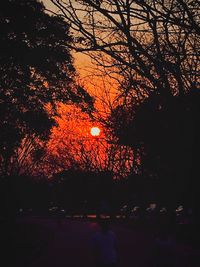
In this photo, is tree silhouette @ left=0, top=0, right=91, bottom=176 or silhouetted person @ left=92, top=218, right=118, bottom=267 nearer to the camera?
silhouetted person @ left=92, top=218, right=118, bottom=267

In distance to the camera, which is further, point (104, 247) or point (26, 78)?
point (26, 78)

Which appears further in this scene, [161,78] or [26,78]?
[26,78]

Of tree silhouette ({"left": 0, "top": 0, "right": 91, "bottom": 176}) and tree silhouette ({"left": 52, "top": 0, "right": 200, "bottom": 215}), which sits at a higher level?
tree silhouette ({"left": 0, "top": 0, "right": 91, "bottom": 176})

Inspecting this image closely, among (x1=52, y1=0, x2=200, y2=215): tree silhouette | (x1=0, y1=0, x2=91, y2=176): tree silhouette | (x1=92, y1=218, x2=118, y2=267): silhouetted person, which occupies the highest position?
(x1=0, y1=0, x2=91, y2=176): tree silhouette

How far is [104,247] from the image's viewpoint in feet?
34.2

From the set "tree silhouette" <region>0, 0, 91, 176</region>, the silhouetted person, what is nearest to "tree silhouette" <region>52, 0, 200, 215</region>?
the silhouetted person

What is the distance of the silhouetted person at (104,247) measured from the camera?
408 inches

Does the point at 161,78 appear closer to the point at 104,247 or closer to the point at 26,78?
the point at 104,247

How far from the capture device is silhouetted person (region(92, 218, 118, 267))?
10.4 m

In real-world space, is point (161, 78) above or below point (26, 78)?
below

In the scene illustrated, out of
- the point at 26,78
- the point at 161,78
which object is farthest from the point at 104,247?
the point at 26,78

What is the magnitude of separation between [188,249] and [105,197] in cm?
5024

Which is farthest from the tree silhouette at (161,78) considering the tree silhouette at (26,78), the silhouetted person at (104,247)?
the tree silhouette at (26,78)

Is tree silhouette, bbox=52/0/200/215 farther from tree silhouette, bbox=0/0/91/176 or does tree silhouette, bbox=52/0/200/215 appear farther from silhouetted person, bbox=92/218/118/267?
tree silhouette, bbox=0/0/91/176
